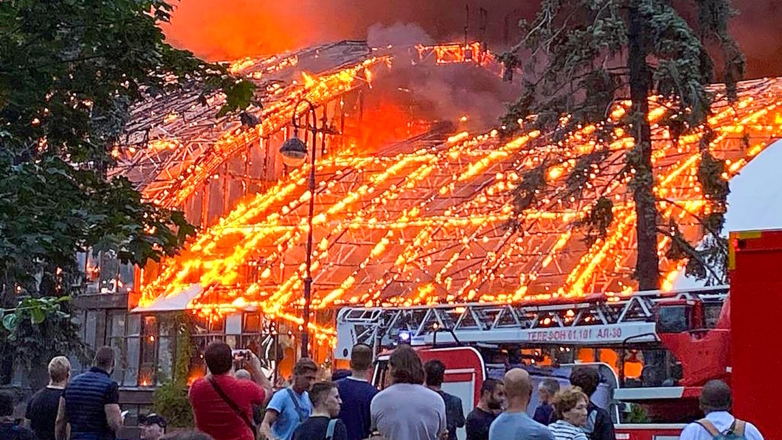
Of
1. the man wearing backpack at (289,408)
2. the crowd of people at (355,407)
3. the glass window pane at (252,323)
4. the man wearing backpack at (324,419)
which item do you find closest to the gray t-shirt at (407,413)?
the crowd of people at (355,407)

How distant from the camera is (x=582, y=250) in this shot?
88.0 ft

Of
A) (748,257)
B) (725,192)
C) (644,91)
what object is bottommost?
(748,257)

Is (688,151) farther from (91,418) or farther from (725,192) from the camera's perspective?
(91,418)

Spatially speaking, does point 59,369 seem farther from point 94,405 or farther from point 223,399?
point 223,399

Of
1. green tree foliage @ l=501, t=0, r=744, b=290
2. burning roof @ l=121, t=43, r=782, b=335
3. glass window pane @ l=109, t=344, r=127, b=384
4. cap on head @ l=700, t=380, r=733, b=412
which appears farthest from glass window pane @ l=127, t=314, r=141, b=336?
cap on head @ l=700, t=380, r=733, b=412

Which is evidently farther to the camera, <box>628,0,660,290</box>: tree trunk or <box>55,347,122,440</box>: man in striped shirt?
<box>628,0,660,290</box>: tree trunk

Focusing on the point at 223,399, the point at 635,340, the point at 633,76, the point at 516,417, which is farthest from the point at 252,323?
the point at 516,417

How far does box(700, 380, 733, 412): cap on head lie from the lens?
7477 millimetres

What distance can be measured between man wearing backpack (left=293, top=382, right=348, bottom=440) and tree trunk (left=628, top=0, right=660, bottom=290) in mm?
10638

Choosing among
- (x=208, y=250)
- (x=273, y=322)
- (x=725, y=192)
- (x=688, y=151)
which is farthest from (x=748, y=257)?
(x=208, y=250)

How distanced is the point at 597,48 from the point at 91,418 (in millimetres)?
11022

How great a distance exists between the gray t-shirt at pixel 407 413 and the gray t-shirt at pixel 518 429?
19.1 inches

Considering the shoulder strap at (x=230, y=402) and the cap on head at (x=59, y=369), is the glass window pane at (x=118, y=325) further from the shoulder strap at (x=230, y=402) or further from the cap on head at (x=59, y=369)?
the shoulder strap at (x=230, y=402)

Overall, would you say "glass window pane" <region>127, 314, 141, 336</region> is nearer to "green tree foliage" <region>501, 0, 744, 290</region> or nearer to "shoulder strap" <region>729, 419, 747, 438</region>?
"green tree foliage" <region>501, 0, 744, 290</region>
